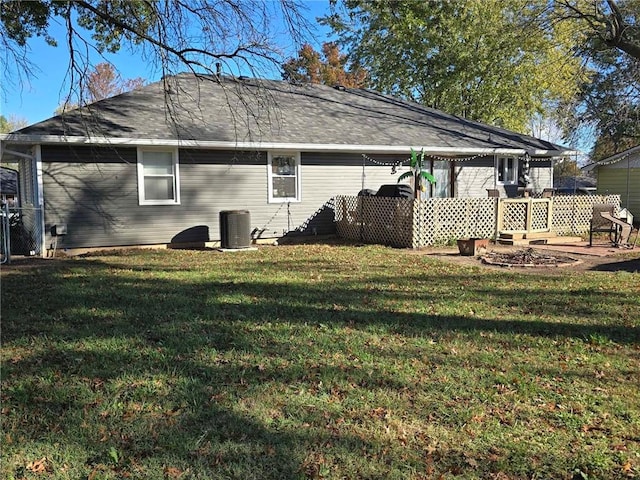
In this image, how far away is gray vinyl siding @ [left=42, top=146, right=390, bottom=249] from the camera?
11602 millimetres

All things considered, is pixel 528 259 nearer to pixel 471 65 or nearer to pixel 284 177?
pixel 284 177

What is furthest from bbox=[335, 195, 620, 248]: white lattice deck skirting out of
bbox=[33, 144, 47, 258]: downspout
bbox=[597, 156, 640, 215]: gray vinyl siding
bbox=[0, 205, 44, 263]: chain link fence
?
bbox=[0, 205, 44, 263]: chain link fence

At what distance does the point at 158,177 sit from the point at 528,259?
28.4 ft

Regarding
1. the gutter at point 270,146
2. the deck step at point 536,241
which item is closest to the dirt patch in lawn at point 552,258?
the deck step at point 536,241

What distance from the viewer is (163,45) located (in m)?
8.04

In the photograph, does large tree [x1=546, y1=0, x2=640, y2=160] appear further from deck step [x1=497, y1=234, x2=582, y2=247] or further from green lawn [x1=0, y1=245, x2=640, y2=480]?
green lawn [x1=0, y1=245, x2=640, y2=480]

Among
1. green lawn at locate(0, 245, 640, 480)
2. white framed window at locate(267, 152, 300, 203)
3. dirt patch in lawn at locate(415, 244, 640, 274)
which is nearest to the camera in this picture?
green lawn at locate(0, 245, 640, 480)

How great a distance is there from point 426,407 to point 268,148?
10.4m

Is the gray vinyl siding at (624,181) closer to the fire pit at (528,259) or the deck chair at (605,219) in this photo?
the deck chair at (605,219)

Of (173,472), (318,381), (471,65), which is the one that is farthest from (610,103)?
(173,472)

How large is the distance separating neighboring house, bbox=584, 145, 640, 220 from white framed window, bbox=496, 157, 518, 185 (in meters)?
6.16

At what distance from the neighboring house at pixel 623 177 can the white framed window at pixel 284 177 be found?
14536 millimetres

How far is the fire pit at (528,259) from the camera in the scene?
33.0 feet

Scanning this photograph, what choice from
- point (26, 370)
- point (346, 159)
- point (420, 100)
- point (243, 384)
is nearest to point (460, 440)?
point (243, 384)
